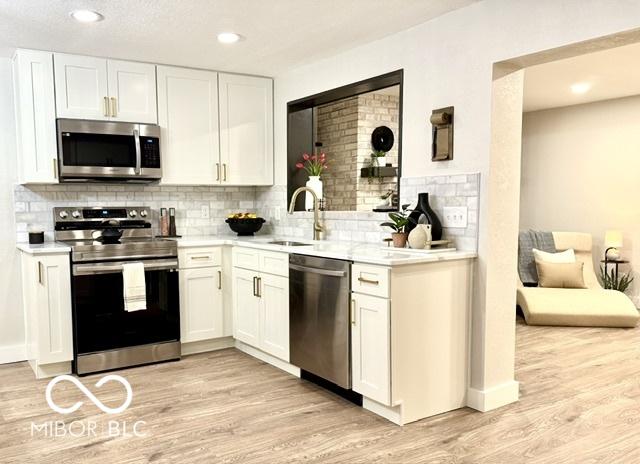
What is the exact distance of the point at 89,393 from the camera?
127 inches

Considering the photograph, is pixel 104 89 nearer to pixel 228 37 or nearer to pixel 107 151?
pixel 107 151

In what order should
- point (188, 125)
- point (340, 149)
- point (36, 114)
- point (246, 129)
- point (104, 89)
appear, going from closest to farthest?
point (36, 114), point (104, 89), point (188, 125), point (246, 129), point (340, 149)

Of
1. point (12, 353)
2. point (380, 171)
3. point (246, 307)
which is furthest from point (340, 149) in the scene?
point (12, 353)

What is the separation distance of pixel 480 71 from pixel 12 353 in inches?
150

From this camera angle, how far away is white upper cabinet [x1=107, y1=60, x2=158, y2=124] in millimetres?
3943

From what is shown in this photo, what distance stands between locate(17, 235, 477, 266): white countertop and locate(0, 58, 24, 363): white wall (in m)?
0.20

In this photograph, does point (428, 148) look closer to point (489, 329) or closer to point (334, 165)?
point (489, 329)

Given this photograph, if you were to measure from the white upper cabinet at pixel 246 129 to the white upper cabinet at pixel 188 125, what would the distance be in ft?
0.27

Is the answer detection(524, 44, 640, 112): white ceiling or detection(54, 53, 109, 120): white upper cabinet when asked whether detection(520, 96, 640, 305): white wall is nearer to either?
detection(524, 44, 640, 112): white ceiling

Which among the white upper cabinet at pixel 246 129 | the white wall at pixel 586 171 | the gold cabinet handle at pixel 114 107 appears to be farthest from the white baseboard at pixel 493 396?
the white wall at pixel 586 171

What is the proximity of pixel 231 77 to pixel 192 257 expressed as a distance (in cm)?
159

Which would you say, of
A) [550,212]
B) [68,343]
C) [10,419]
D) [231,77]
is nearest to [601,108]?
[550,212]

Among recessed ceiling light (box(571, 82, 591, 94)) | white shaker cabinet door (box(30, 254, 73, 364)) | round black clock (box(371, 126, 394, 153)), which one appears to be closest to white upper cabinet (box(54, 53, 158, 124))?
white shaker cabinet door (box(30, 254, 73, 364))

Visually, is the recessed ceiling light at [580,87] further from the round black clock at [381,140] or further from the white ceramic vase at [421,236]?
the white ceramic vase at [421,236]
